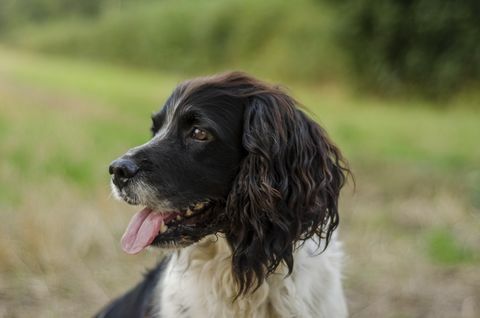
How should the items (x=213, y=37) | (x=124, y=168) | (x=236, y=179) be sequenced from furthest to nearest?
(x=213, y=37) → (x=236, y=179) → (x=124, y=168)

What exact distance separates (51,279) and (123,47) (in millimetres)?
32260

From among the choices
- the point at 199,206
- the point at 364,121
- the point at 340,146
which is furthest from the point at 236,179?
the point at 364,121

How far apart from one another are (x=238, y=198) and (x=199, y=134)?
12.3 inches

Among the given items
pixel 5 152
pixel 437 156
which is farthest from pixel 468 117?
pixel 5 152

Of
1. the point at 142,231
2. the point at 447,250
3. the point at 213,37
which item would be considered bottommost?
the point at 213,37

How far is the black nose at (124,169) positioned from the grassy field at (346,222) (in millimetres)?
939

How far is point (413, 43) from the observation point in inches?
670

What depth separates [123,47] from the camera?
3566 centimetres

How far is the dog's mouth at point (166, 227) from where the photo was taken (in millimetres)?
2779

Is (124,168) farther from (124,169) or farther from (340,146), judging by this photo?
(340,146)

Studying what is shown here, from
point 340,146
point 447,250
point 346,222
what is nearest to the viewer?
point 447,250

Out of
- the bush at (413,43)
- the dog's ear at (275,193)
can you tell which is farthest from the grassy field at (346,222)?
the bush at (413,43)

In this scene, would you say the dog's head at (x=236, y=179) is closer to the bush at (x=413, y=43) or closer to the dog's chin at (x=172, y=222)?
the dog's chin at (x=172, y=222)

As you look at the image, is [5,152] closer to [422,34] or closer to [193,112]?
[193,112]
